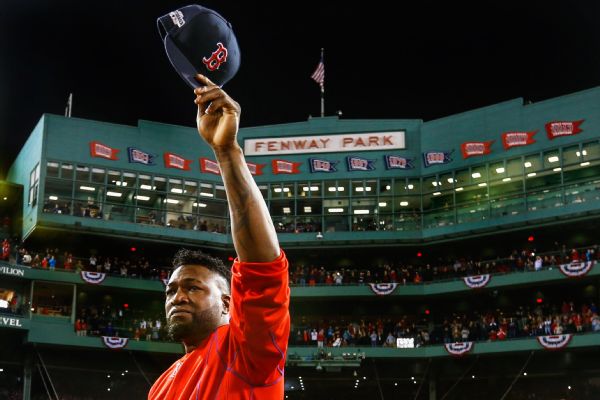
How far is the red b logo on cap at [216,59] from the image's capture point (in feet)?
15.1

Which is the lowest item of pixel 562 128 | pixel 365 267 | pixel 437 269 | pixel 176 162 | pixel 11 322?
pixel 11 322

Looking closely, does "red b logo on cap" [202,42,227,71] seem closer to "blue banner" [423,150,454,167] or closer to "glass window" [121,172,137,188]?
"blue banner" [423,150,454,167]

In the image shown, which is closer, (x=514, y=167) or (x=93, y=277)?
(x=93, y=277)

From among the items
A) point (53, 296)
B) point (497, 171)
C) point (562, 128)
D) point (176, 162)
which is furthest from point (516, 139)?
point (53, 296)

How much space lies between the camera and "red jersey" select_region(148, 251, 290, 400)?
12.8ft

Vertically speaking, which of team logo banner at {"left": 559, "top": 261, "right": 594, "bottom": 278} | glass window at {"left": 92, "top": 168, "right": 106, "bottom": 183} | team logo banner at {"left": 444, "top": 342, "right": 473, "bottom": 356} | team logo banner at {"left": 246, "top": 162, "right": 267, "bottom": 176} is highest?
team logo banner at {"left": 246, "top": 162, "right": 267, "bottom": 176}

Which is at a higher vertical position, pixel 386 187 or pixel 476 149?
pixel 476 149

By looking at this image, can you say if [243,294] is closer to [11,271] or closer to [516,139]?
[11,271]

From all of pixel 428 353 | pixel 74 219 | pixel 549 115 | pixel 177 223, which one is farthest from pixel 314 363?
pixel 549 115

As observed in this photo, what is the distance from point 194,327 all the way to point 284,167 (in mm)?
50477

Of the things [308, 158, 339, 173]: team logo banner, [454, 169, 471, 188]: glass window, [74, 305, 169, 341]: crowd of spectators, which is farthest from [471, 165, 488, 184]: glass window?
[74, 305, 169, 341]: crowd of spectators

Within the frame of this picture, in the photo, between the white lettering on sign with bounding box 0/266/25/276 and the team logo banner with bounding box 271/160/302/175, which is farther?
the team logo banner with bounding box 271/160/302/175

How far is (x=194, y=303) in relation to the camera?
4.70 metres

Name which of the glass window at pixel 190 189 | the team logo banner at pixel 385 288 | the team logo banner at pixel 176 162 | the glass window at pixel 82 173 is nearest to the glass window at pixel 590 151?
the team logo banner at pixel 385 288
